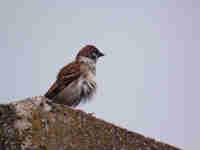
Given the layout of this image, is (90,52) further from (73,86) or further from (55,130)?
(55,130)

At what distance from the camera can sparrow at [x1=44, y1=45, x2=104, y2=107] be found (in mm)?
6383

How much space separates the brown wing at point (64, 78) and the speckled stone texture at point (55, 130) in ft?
9.30

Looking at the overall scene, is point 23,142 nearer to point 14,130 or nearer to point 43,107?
point 14,130

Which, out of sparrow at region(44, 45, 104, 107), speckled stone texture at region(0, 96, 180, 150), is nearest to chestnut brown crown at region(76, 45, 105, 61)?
sparrow at region(44, 45, 104, 107)

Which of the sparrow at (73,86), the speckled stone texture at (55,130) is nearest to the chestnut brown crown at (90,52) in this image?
the sparrow at (73,86)

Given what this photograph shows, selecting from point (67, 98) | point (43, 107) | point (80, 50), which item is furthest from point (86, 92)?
point (43, 107)

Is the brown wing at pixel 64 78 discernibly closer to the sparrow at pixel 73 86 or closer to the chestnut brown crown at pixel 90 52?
the sparrow at pixel 73 86

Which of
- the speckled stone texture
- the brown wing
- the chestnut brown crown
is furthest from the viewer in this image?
the chestnut brown crown

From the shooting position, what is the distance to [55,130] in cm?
300

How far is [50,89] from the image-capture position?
6.32 meters

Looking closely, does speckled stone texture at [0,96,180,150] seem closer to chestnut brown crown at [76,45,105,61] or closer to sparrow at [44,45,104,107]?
sparrow at [44,45,104,107]

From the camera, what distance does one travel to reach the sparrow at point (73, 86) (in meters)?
6.38

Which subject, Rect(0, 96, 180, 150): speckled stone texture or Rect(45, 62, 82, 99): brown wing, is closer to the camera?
Rect(0, 96, 180, 150): speckled stone texture

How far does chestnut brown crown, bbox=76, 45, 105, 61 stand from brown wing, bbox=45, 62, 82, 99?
76cm
